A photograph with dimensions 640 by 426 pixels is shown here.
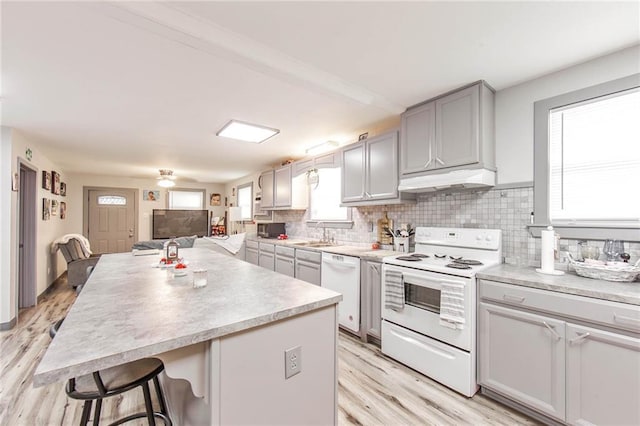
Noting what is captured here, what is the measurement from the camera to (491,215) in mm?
2436

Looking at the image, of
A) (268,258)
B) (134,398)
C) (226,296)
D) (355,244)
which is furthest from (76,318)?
(268,258)

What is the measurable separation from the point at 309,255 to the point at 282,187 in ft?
5.94

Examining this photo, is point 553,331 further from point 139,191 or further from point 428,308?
point 139,191

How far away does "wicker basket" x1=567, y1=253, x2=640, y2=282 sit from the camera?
1653mm

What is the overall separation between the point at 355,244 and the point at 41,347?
11.5ft

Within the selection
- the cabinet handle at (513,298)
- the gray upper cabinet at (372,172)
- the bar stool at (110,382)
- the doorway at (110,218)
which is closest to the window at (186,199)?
the doorway at (110,218)

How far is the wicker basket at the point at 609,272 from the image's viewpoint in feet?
5.42

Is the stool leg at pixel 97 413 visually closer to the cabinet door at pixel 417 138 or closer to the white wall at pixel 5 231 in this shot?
the cabinet door at pixel 417 138

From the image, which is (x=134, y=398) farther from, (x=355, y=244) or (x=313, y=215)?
(x=313, y=215)

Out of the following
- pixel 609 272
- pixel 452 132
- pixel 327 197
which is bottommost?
pixel 609 272

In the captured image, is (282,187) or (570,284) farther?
(282,187)

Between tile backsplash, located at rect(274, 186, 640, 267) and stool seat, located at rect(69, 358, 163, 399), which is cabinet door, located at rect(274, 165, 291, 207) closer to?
tile backsplash, located at rect(274, 186, 640, 267)

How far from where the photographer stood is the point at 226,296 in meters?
1.39

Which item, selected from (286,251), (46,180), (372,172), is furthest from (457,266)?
(46,180)
